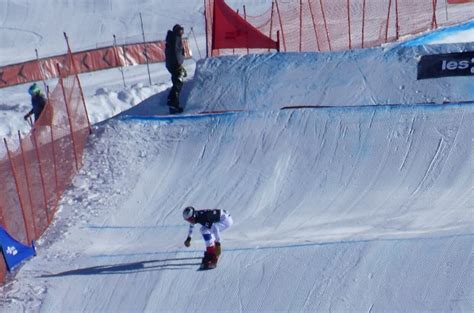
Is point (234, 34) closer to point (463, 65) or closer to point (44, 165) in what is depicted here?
point (463, 65)

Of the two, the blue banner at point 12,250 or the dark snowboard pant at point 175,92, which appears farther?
the dark snowboard pant at point 175,92

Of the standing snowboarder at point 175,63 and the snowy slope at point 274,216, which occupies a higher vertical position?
the standing snowboarder at point 175,63

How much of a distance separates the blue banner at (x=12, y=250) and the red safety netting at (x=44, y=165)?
486 millimetres

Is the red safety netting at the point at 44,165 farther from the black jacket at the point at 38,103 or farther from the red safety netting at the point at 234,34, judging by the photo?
the red safety netting at the point at 234,34

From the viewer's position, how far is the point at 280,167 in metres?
15.4

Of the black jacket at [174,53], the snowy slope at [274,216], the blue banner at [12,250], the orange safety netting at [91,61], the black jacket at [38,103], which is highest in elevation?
the black jacket at [174,53]

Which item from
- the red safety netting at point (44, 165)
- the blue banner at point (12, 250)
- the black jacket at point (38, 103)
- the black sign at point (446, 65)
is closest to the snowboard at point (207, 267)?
the blue banner at point (12, 250)

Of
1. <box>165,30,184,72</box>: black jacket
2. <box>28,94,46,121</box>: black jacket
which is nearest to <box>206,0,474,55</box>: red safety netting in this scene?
<box>165,30,184,72</box>: black jacket

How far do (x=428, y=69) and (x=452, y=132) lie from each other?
6.29 ft

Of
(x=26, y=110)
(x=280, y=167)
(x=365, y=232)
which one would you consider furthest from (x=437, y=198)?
(x=26, y=110)

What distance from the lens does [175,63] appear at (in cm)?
1756

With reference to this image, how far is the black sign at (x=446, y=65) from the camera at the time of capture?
55.5 feet

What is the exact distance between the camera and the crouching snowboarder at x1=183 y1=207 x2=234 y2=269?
468 inches

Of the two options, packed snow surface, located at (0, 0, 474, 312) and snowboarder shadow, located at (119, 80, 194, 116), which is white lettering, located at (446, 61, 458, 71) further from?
snowboarder shadow, located at (119, 80, 194, 116)
